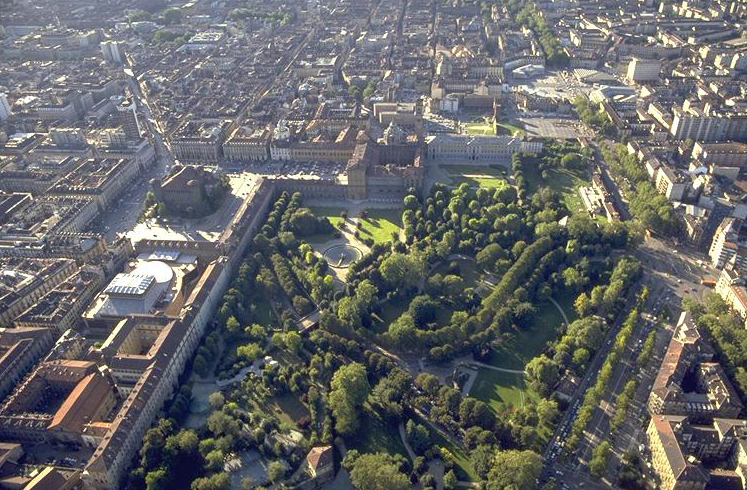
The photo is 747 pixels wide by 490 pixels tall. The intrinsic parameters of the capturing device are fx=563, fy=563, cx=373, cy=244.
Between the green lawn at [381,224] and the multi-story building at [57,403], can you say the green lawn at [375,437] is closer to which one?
the multi-story building at [57,403]

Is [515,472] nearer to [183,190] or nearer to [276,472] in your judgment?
[276,472]

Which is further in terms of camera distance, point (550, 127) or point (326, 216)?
point (550, 127)

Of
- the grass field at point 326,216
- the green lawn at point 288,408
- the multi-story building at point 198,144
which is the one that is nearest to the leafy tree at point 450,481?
the green lawn at point 288,408

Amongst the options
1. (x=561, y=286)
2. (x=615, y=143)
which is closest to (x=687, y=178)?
(x=615, y=143)

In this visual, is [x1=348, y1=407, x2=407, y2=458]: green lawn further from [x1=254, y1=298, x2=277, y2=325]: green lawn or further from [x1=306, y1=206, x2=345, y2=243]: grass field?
[x1=306, y1=206, x2=345, y2=243]: grass field

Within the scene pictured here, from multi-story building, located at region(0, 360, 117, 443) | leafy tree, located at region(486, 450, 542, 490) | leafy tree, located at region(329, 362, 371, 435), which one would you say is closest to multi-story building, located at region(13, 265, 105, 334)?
multi-story building, located at region(0, 360, 117, 443)

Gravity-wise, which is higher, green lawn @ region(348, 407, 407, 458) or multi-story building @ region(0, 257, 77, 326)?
multi-story building @ region(0, 257, 77, 326)

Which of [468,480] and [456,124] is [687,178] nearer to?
[456,124]

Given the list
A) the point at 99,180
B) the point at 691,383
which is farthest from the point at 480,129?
the point at 99,180
